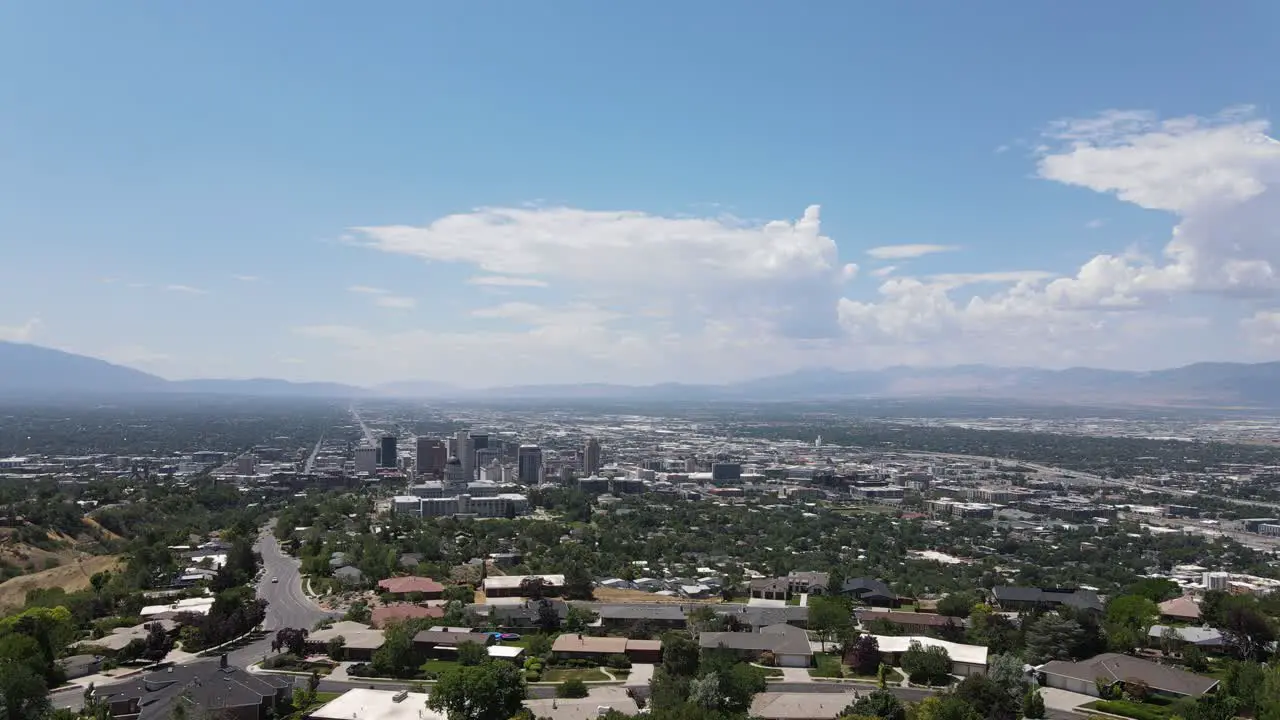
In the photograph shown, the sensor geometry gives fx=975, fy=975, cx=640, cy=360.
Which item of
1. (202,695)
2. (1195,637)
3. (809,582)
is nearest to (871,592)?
(809,582)

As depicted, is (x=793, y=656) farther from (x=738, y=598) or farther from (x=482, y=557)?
(x=482, y=557)

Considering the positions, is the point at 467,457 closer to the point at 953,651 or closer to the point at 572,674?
the point at 572,674

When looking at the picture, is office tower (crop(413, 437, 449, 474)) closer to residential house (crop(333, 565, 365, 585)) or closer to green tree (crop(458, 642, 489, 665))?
residential house (crop(333, 565, 365, 585))

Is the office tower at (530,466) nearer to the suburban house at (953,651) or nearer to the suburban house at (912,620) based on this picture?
the suburban house at (912,620)

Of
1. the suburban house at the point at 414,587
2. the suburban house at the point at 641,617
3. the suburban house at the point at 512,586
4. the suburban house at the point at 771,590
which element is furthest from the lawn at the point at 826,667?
the suburban house at the point at 414,587

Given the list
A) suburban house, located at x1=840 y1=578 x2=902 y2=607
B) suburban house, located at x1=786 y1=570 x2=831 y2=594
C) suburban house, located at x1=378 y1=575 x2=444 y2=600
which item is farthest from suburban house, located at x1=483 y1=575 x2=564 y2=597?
suburban house, located at x1=840 y1=578 x2=902 y2=607

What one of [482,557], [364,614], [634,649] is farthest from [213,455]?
[634,649]

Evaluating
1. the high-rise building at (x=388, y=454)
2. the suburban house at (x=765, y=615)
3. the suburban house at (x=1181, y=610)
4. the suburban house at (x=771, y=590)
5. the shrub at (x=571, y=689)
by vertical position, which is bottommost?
the suburban house at (x=771, y=590)
